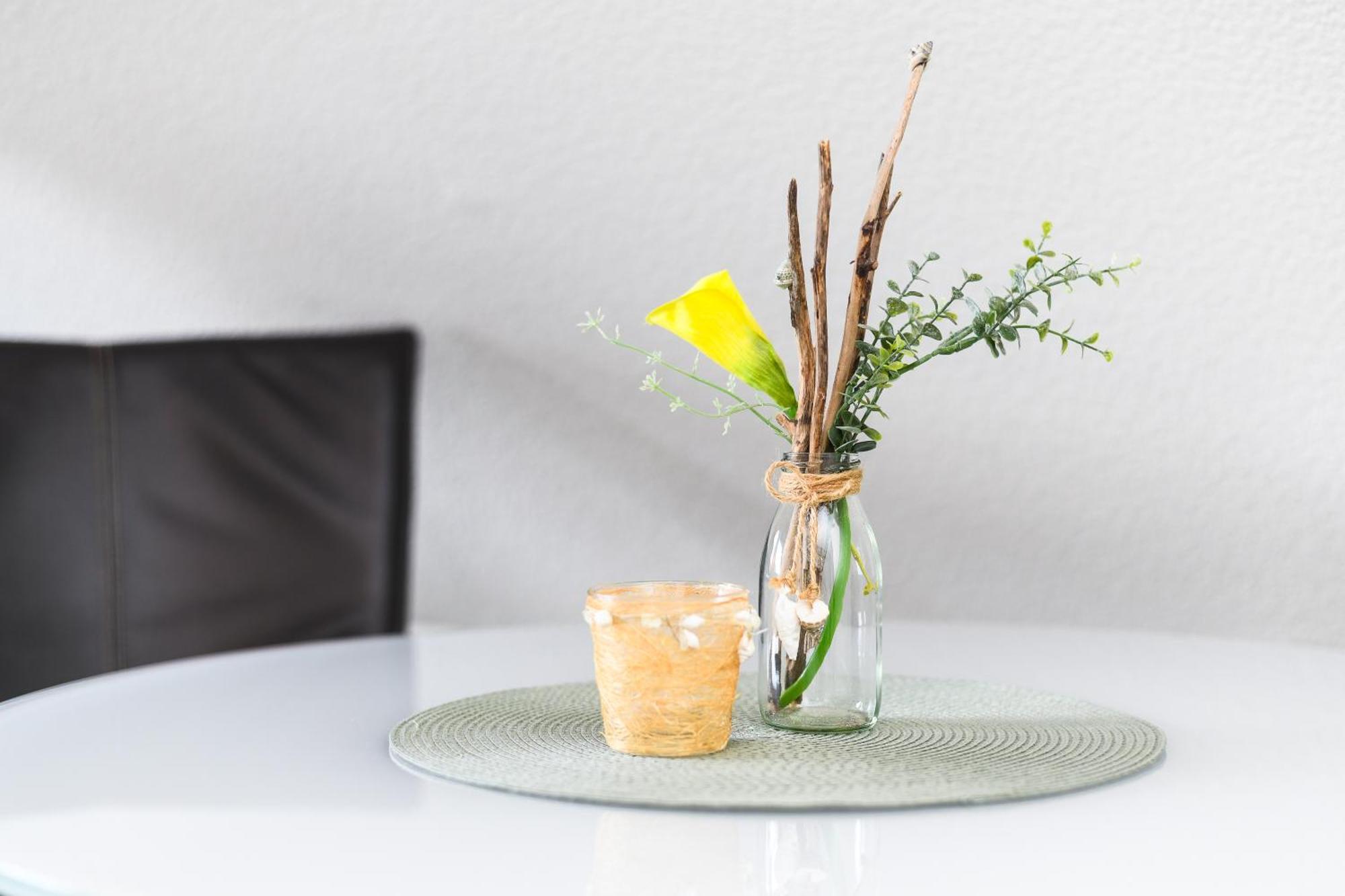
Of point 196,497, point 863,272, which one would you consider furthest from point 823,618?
A: point 196,497

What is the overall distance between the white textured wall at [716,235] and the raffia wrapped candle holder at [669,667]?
1098mm

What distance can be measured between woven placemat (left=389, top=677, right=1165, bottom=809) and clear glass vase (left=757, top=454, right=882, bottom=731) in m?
0.02

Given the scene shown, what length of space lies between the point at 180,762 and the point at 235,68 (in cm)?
130

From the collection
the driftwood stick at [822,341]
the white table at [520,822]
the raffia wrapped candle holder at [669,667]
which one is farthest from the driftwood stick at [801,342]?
the white table at [520,822]

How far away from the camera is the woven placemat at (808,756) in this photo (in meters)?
0.71

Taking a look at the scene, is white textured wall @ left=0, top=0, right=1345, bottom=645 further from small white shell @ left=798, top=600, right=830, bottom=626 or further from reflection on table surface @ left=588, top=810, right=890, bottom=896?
reflection on table surface @ left=588, top=810, right=890, bottom=896

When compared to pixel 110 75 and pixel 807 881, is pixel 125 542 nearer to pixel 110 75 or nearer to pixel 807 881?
pixel 110 75

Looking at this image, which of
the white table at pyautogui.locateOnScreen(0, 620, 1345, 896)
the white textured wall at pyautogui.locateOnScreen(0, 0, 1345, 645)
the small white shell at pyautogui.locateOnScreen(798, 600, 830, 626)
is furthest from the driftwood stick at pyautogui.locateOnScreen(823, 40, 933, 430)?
the white textured wall at pyautogui.locateOnScreen(0, 0, 1345, 645)

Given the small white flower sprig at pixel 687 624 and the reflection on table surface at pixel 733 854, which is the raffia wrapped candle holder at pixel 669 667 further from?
the reflection on table surface at pixel 733 854

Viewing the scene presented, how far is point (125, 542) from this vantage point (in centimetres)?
162

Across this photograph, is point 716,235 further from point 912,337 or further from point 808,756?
point 808,756

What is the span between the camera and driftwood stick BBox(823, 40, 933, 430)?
2.83ft

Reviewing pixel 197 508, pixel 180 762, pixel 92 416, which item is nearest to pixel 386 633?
pixel 197 508

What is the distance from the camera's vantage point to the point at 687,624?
0.77 m
